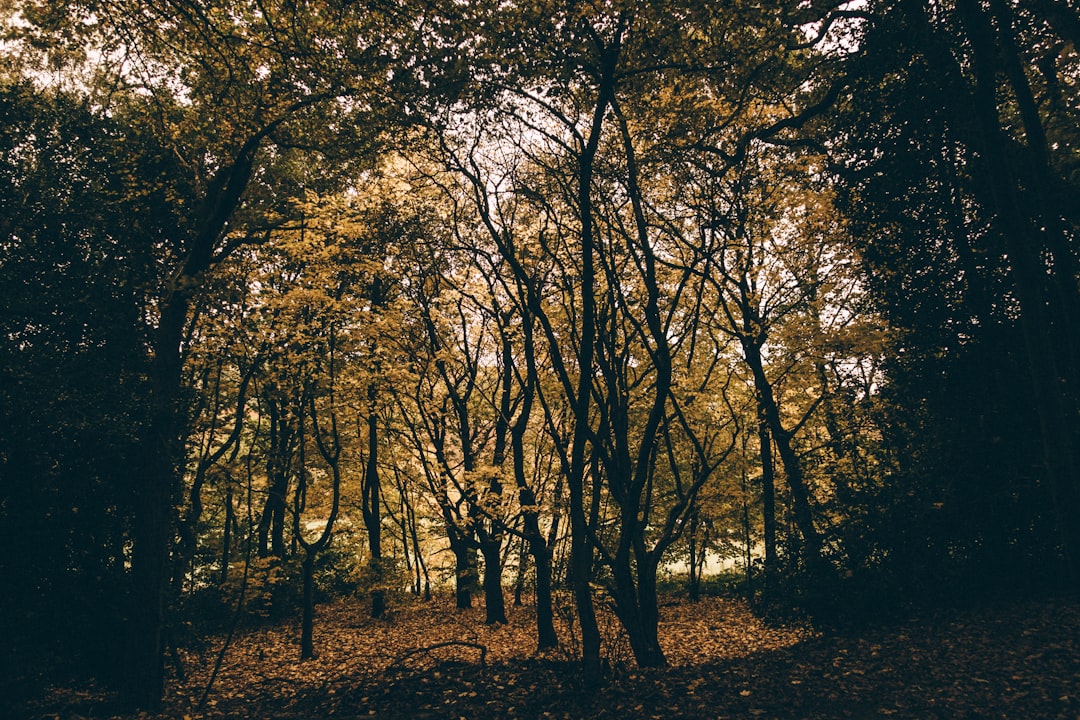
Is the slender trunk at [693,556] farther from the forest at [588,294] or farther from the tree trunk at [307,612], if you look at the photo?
the tree trunk at [307,612]

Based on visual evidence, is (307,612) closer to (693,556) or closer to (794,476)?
(794,476)

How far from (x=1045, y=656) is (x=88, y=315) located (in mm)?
16536

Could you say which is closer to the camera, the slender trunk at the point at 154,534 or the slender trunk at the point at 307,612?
the slender trunk at the point at 154,534

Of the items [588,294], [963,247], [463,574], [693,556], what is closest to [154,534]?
[588,294]

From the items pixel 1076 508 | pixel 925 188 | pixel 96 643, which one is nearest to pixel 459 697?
pixel 96 643

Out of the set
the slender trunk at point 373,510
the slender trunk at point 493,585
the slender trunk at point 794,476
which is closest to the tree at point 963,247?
the slender trunk at point 794,476

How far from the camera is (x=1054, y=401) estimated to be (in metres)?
7.01

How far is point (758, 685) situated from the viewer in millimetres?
8039

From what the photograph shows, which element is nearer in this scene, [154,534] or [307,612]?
[154,534]

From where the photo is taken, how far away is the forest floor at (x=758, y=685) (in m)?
6.62

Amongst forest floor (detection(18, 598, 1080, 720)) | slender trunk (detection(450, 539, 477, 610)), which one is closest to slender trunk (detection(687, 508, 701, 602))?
forest floor (detection(18, 598, 1080, 720))

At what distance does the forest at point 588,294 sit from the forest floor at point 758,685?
0.26 ft

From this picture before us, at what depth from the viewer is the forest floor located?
662cm

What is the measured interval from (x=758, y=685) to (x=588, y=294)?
627cm
